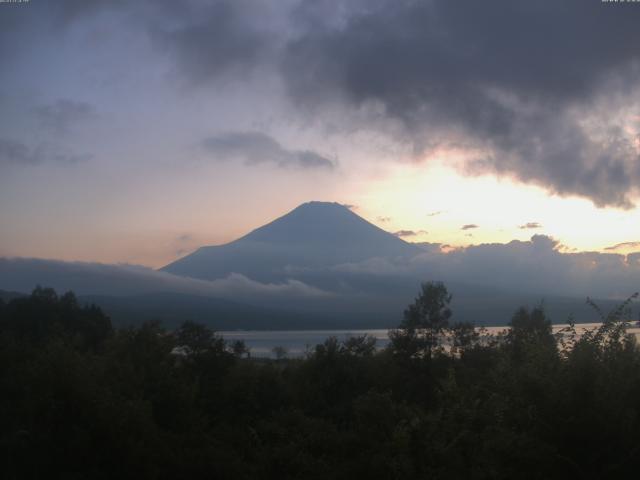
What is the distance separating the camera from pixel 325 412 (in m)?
25.7

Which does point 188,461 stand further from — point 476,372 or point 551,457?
point 476,372

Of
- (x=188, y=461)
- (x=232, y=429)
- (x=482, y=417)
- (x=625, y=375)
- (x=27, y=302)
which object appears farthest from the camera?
(x=27, y=302)

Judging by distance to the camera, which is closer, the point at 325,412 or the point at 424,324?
the point at 325,412

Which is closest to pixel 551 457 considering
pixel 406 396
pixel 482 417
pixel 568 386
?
pixel 568 386

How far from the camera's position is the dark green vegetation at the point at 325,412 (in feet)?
28.3

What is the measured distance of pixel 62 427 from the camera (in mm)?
13141

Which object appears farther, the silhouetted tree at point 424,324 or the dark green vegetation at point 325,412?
the silhouetted tree at point 424,324

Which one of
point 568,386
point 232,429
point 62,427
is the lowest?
point 232,429

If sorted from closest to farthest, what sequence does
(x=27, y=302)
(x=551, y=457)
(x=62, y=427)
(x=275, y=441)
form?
(x=551, y=457) < (x=62, y=427) < (x=275, y=441) < (x=27, y=302)

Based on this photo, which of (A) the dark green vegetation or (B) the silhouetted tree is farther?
(B) the silhouetted tree

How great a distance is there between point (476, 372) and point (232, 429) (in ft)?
45.4

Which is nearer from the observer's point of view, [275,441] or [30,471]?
[30,471]

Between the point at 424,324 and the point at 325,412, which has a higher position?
the point at 424,324

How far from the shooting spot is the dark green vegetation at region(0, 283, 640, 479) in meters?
8.62
